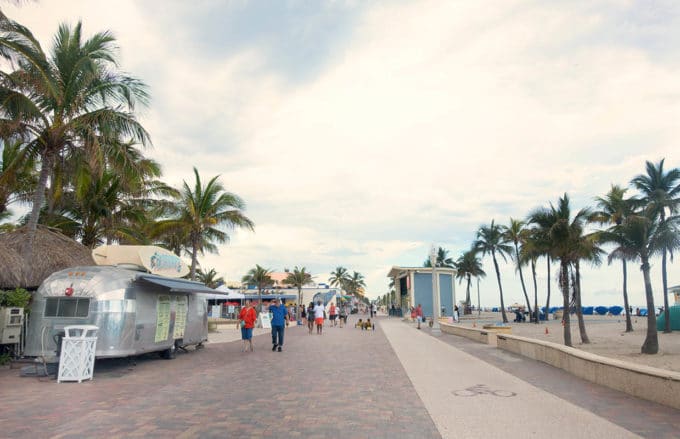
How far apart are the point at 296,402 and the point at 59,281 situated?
21.7 feet

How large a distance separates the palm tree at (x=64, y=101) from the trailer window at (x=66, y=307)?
11.4 feet

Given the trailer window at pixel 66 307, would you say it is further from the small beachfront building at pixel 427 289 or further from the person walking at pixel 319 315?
the small beachfront building at pixel 427 289

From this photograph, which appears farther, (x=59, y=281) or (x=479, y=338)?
(x=479, y=338)

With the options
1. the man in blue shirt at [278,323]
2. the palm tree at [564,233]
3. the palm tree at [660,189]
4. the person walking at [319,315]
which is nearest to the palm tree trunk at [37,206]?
the man in blue shirt at [278,323]

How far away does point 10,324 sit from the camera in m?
11.1

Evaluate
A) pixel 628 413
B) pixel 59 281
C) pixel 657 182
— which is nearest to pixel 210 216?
pixel 59 281

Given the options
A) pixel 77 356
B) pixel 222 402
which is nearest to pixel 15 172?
pixel 77 356

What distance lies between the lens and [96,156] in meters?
12.5

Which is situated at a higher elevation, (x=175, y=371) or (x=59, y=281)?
(x=59, y=281)

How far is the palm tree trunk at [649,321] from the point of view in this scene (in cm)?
1572

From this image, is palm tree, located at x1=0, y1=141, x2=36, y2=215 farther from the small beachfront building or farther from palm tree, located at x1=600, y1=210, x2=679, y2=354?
the small beachfront building

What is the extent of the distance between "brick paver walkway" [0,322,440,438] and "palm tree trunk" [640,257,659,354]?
1000cm

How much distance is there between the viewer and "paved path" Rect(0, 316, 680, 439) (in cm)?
557

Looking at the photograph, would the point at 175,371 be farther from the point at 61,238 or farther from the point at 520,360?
the point at 520,360
